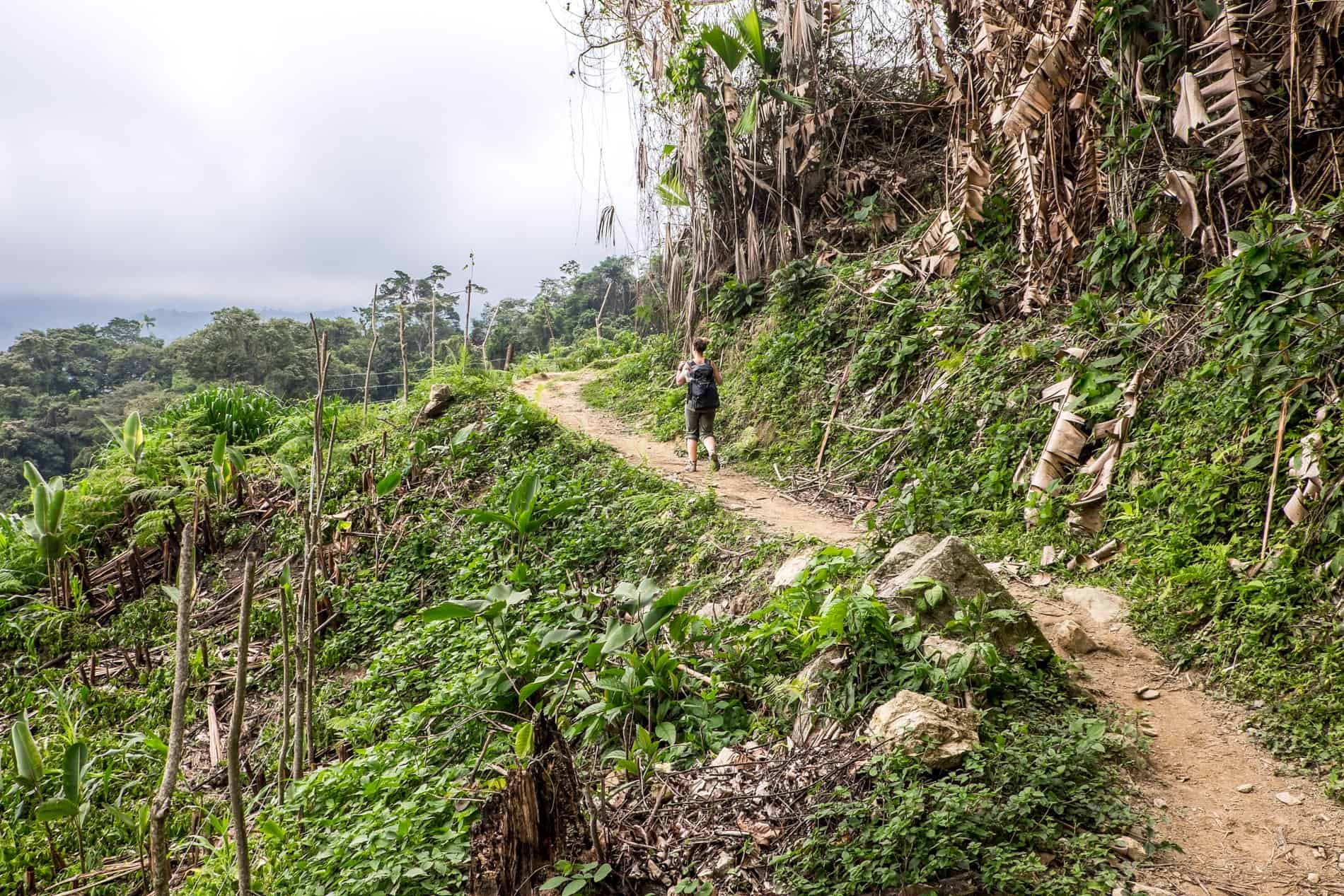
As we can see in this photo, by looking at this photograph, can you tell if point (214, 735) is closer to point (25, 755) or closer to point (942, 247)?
point (25, 755)

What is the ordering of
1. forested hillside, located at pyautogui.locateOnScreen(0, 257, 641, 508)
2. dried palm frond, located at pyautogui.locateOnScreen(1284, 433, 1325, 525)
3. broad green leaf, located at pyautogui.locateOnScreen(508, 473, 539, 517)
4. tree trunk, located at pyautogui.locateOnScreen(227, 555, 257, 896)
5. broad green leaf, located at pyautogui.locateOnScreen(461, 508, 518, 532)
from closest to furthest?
tree trunk, located at pyautogui.locateOnScreen(227, 555, 257, 896) → dried palm frond, located at pyautogui.locateOnScreen(1284, 433, 1325, 525) → broad green leaf, located at pyautogui.locateOnScreen(461, 508, 518, 532) → broad green leaf, located at pyautogui.locateOnScreen(508, 473, 539, 517) → forested hillside, located at pyautogui.locateOnScreen(0, 257, 641, 508)

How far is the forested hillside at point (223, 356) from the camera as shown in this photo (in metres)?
21.4

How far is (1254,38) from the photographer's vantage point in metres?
5.42

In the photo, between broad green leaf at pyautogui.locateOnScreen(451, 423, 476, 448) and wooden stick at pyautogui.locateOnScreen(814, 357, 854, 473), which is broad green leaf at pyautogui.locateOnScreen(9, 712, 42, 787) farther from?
wooden stick at pyautogui.locateOnScreen(814, 357, 854, 473)

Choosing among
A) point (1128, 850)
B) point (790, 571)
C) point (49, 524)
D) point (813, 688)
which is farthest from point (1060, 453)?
point (49, 524)

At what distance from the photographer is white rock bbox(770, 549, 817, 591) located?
192 inches

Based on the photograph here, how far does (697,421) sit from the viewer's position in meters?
8.58

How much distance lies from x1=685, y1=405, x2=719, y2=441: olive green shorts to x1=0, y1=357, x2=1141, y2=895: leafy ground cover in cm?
95

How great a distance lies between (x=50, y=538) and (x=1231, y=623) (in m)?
9.94

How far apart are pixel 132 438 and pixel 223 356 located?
1413 cm

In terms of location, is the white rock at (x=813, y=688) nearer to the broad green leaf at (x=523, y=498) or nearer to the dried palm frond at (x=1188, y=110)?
the broad green leaf at (x=523, y=498)

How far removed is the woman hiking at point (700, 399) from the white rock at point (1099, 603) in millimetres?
4374

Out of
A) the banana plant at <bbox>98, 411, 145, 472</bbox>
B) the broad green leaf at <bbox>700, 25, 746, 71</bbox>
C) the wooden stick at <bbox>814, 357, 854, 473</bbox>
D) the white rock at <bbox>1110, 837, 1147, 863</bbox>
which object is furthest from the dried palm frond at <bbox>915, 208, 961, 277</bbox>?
the banana plant at <bbox>98, 411, 145, 472</bbox>

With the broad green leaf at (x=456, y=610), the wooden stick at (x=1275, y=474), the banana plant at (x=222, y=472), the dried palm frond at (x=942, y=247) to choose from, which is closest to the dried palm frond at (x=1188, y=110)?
the wooden stick at (x=1275, y=474)
